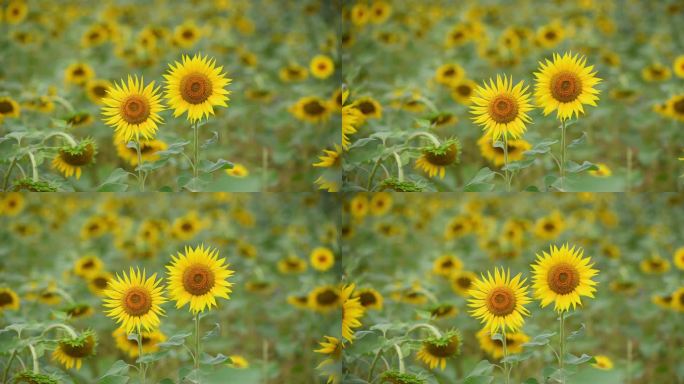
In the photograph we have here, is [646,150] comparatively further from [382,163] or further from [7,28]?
[7,28]

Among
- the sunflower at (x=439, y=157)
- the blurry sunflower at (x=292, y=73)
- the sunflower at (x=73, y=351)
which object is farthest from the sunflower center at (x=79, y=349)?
the sunflower at (x=439, y=157)

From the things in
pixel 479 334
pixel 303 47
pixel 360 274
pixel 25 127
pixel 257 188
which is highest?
pixel 303 47

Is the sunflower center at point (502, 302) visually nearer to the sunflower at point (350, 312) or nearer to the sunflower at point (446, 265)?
the sunflower at point (446, 265)

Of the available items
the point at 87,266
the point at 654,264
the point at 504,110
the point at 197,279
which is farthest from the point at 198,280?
the point at 654,264

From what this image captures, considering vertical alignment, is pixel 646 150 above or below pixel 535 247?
above

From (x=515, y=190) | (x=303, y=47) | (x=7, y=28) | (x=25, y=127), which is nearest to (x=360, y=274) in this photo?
(x=515, y=190)

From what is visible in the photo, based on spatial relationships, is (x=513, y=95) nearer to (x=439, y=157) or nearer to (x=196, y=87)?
(x=439, y=157)
